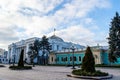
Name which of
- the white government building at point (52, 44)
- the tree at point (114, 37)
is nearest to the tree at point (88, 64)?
the tree at point (114, 37)

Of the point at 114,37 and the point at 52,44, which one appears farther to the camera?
the point at 52,44

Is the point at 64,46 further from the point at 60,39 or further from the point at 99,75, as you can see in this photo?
the point at 99,75

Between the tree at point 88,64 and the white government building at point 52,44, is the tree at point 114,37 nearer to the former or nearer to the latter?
the tree at point 88,64

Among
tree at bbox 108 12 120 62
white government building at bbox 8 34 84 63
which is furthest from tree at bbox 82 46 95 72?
white government building at bbox 8 34 84 63

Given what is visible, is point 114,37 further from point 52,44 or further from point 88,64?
point 52,44

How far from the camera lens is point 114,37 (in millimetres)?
33406

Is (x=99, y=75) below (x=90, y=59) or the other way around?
below

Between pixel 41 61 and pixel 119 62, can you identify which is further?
pixel 41 61

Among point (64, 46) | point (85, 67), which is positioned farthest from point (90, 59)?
point (64, 46)

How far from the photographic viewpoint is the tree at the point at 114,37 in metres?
32.9

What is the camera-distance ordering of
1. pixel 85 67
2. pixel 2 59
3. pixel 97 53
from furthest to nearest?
pixel 2 59 → pixel 97 53 → pixel 85 67

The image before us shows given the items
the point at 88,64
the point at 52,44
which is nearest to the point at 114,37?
the point at 88,64

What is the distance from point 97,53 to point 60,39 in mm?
32694

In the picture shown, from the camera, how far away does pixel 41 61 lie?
69.0m
